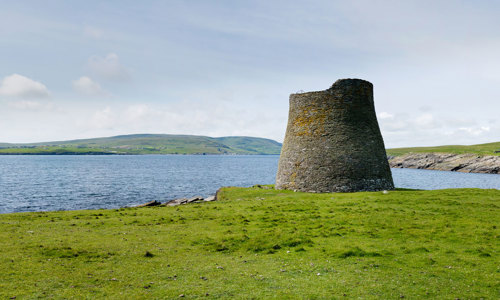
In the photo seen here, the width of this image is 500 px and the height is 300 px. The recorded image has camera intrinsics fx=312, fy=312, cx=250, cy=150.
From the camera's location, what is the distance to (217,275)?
39.0ft

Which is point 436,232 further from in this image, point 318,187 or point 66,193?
point 66,193

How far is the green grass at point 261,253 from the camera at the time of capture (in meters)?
10.6

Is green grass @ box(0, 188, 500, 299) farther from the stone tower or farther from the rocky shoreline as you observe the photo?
the rocky shoreline

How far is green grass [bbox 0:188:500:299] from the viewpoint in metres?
10.6

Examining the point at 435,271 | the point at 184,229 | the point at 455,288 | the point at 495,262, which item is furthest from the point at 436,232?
the point at 184,229

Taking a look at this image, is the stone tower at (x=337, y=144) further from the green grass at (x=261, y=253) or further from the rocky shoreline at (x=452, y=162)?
the rocky shoreline at (x=452, y=162)

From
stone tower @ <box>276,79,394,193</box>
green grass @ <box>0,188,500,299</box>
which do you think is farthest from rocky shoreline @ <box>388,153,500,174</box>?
green grass @ <box>0,188,500,299</box>

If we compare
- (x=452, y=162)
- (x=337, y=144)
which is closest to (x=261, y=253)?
(x=337, y=144)

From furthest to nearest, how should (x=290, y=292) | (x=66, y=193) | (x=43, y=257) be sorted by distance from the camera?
(x=66, y=193) < (x=43, y=257) < (x=290, y=292)

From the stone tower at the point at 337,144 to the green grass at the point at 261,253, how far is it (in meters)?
10.3

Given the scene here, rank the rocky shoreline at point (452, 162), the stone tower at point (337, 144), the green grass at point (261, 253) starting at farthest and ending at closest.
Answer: the rocky shoreline at point (452, 162) < the stone tower at point (337, 144) < the green grass at point (261, 253)

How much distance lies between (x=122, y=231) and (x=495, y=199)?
27.3m

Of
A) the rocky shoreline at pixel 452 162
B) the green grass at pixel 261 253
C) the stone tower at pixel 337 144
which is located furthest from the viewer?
the rocky shoreline at pixel 452 162

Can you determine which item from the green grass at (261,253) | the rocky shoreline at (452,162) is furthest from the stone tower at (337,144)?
the rocky shoreline at (452,162)
